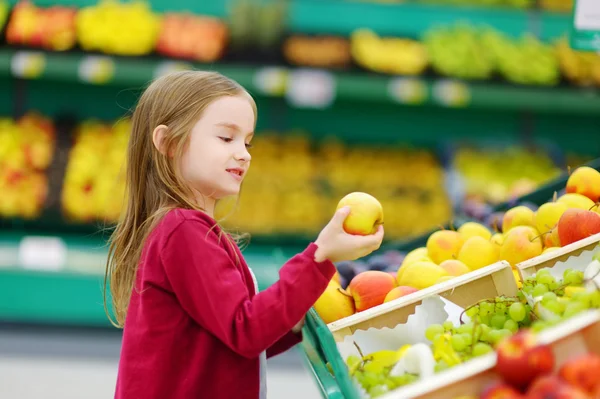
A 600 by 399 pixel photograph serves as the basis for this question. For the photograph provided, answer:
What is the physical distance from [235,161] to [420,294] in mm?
443

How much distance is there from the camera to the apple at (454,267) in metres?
1.78

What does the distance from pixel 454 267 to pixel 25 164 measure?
3.27 meters

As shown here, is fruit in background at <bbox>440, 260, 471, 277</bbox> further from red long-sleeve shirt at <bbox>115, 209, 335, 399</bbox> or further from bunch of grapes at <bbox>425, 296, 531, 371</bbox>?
red long-sleeve shirt at <bbox>115, 209, 335, 399</bbox>

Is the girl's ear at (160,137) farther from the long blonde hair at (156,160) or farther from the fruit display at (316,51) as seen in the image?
→ the fruit display at (316,51)

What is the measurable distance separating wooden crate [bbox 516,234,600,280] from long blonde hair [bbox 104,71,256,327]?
2.16 feet

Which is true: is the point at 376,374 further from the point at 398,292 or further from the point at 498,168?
the point at 498,168

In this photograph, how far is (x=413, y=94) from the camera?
13.8 feet

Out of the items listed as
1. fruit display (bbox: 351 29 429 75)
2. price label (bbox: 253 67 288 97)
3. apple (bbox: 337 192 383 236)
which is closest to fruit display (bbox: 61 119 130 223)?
price label (bbox: 253 67 288 97)

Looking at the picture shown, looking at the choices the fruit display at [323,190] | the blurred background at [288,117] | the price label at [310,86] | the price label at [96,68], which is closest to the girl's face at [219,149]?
the blurred background at [288,117]

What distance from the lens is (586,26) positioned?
7.14 ft

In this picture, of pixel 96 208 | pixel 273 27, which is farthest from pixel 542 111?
pixel 96 208

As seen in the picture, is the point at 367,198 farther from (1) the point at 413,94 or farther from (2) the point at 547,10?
(2) the point at 547,10

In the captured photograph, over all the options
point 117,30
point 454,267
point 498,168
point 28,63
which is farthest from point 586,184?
point 28,63

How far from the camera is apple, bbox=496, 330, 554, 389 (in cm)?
95
